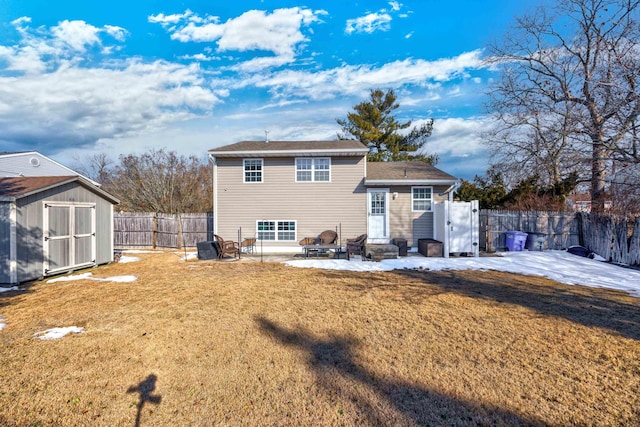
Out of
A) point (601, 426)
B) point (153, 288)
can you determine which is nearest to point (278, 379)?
point (601, 426)

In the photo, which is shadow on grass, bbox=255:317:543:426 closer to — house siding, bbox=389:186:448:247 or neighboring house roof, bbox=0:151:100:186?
house siding, bbox=389:186:448:247

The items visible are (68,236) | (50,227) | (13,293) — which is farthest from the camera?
(68,236)

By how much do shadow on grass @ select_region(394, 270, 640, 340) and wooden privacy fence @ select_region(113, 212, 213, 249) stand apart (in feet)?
33.2

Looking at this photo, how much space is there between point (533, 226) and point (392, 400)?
14043 mm

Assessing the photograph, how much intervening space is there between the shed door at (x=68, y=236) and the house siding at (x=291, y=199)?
451 cm

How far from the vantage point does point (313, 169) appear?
12.9 metres

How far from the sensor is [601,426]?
2555 mm

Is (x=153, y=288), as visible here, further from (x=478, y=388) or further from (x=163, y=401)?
→ (x=478, y=388)

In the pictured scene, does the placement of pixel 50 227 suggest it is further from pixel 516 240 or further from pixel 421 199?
pixel 516 240

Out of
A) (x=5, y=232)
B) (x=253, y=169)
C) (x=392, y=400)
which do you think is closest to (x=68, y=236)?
(x=5, y=232)

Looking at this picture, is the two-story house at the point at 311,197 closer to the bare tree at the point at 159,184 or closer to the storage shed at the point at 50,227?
the storage shed at the point at 50,227

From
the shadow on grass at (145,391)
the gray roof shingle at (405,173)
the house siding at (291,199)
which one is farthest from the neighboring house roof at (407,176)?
the shadow on grass at (145,391)

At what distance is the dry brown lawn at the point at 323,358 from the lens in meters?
2.76

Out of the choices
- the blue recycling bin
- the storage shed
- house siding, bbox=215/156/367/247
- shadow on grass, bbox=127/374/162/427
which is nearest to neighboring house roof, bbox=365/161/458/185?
house siding, bbox=215/156/367/247
